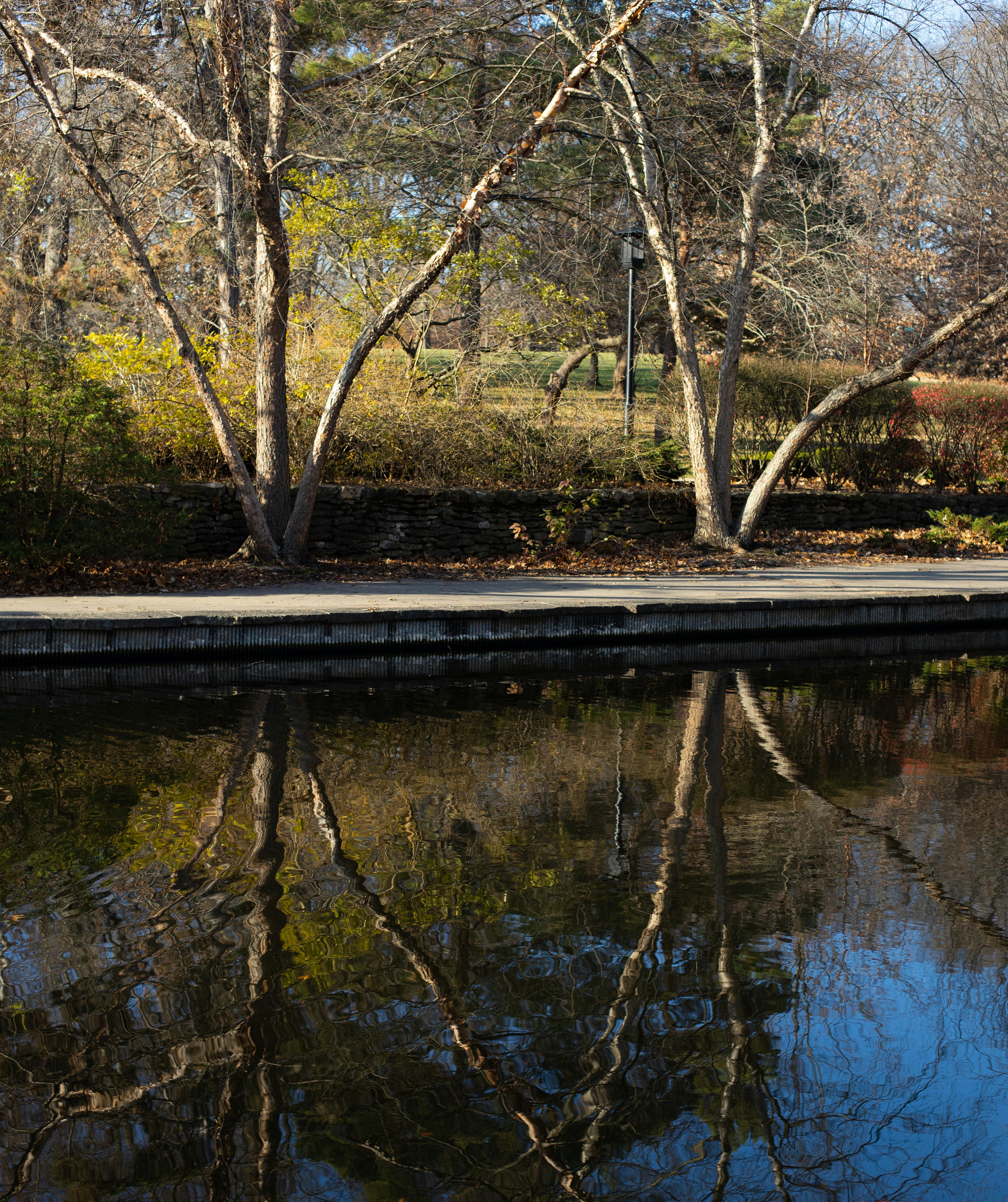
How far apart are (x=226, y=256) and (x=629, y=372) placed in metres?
7.43

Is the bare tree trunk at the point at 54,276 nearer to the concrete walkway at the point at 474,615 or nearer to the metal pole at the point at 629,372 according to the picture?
the metal pole at the point at 629,372

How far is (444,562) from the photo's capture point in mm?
14031

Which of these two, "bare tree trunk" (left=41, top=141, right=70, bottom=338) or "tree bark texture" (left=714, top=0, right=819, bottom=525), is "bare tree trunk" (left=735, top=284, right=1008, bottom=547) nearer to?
"tree bark texture" (left=714, top=0, right=819, bottom=525)

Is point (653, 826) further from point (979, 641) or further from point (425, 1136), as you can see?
point (979, 641)

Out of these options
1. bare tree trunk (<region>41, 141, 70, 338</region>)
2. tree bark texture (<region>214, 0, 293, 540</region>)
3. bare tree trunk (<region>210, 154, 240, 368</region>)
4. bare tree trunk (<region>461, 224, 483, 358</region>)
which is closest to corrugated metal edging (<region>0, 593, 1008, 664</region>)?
tree bark texture (<region>214, 0, 293, 540</region>)

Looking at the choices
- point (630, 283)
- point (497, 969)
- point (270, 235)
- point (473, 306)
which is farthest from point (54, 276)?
point (497, 969)

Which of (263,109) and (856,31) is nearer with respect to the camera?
(856,31)

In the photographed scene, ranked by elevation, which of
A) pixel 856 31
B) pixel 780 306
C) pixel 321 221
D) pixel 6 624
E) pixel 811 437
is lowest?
pixel 6 624

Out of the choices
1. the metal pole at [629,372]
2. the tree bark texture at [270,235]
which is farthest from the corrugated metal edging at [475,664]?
the metal pole at [629,372]

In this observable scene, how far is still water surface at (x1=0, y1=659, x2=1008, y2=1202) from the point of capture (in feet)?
9.29

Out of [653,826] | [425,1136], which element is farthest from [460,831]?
[425,1136]

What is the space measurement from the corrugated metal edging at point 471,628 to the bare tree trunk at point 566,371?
5.80 m

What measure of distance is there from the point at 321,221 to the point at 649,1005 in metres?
14.1

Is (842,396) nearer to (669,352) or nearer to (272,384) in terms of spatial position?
(272,384)
